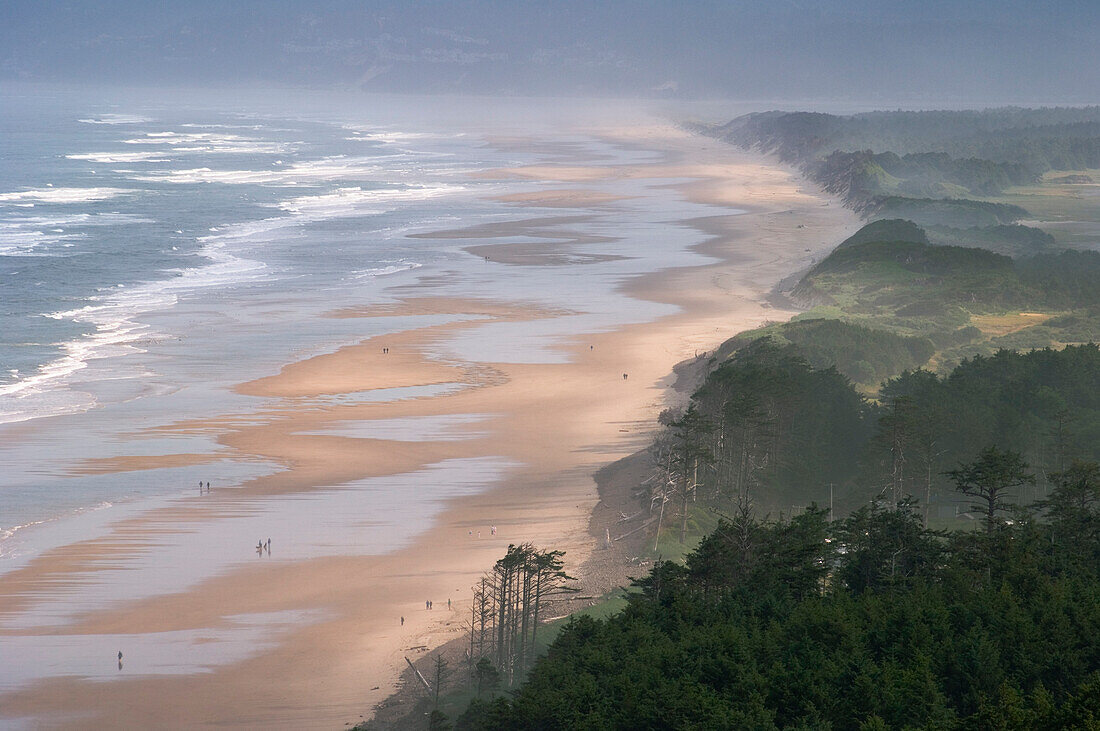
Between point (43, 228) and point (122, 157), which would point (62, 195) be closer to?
point (43, 228)

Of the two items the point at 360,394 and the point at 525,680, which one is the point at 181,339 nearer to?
the point at 360,394

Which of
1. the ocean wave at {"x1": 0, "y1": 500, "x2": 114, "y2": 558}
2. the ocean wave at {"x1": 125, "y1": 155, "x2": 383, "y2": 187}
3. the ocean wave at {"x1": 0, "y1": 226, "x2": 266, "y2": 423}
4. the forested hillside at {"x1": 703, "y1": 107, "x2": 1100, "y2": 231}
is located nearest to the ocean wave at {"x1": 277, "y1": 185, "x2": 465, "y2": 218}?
the ocean wave at {"x1": 125, "y1": 155, "x2": 383, "y2": 187}

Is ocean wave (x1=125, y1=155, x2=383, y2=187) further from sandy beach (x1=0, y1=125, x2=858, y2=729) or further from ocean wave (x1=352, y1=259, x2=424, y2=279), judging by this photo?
sandy beach (x1=0, y1=125, x2=858, y2=729)

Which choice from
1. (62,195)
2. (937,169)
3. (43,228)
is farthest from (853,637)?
(937,169)

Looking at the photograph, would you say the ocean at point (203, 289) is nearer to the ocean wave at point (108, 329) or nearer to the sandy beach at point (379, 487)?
the ocean wave at point (108, 329)

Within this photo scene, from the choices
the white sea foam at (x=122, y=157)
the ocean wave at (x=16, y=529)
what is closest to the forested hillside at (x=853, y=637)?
the ocean wave at (x=16, y=529)

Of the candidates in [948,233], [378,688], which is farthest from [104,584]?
[948,233]
